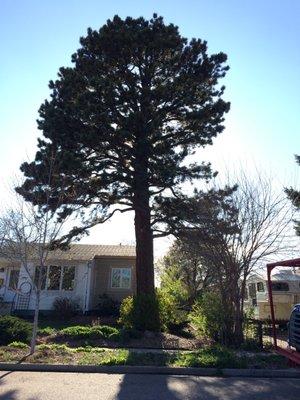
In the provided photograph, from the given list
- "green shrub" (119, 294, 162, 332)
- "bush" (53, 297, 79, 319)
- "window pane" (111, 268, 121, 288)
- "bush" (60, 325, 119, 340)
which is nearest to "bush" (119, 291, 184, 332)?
"green shrub" (119, 294, 162, 332)

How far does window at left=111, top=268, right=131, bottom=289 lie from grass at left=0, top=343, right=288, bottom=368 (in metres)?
14.7

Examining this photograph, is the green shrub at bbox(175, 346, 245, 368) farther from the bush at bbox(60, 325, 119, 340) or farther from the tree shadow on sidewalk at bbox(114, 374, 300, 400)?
the bush at bbox(60, 325, 119, 340)

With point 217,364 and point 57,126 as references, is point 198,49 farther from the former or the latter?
point 217,364

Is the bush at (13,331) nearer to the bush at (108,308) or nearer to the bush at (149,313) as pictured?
the bush at (149,313)

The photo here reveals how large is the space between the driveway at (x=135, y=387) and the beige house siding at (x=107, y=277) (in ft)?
54.7

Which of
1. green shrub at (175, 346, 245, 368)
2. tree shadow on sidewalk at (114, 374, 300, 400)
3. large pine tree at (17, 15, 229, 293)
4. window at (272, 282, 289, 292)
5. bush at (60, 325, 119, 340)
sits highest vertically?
large pine tree at (17, 15, 229, 293)

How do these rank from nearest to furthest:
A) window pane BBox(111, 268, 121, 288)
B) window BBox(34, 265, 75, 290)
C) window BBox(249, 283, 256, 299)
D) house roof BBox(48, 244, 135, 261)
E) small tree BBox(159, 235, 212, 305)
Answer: window BBox(249, 283, 256, 299) → window BBox(34, 265, 75, 290) → house roof BBox(48, 244, 135, 261) → small tree BBox(159, 235, 212, 305) → window pane BBox(111, 268, 121, 288)

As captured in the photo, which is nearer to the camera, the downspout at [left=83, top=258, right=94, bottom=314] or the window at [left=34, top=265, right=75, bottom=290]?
the downspout at [left=83, top=258, right=94, bottom=314]

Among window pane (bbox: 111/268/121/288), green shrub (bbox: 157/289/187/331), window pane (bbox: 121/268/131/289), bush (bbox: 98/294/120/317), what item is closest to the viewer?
green shrub (bbox: 157/289/187/331)

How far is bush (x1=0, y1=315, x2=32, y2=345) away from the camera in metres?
11.8

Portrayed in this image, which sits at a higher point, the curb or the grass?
the grass

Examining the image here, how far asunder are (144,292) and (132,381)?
8.58 meters

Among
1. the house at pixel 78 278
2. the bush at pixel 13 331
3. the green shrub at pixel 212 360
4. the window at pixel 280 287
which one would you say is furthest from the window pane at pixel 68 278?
the green shrub at pixel 212 360

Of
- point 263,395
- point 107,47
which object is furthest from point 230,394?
point 107,47
